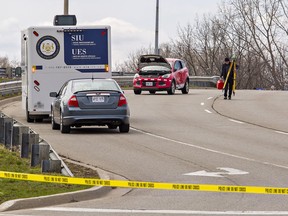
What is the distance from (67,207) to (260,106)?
982 inches

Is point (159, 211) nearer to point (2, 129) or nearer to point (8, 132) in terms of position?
point (8, 132)

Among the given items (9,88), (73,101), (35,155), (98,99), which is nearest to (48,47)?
(73,101)

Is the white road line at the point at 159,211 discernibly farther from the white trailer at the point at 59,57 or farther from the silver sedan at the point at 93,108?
the white trailer at the point at 59,57

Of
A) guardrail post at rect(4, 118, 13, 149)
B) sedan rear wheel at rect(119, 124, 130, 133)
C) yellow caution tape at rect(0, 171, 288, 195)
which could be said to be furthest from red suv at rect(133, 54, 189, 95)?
yellow caution tape at rect(0, 171, 288, 195)

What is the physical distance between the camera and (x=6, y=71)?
61.0 m

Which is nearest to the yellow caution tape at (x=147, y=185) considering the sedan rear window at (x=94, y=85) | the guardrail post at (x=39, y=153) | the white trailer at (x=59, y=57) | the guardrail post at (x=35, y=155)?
the guardrail post at (x=39, y=153)

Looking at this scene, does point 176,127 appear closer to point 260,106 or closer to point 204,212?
point 260,106

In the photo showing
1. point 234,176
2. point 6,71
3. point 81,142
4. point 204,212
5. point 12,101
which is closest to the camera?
point 204,212

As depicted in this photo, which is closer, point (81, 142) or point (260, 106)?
point (81, 142)

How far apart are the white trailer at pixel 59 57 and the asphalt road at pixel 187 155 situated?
0.98 m

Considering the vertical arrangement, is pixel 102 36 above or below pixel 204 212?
above

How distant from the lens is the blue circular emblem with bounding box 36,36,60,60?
27016 millimetres

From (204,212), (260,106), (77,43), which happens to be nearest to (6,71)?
(260,106)

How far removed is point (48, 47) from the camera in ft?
89.0
